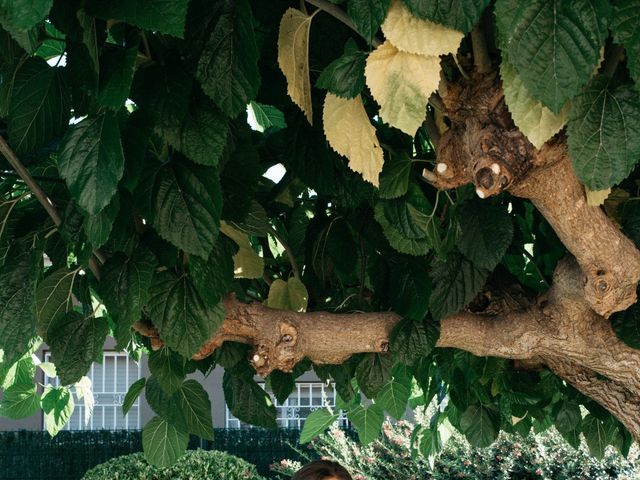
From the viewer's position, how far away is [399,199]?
5.00 ft

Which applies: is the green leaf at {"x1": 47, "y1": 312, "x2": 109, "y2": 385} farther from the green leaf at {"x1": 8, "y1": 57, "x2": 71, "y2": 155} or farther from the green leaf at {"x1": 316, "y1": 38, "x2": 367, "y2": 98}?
the green leaf at {"x1": 316, "y1": 38, "x2": 367, "y2": 98}

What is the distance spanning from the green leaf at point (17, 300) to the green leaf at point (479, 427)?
156cm

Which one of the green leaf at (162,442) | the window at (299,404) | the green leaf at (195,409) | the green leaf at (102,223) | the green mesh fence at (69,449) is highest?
the window at (299,404)

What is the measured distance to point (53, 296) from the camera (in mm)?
1597

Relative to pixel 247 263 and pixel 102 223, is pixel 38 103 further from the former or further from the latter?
pixel 247 263

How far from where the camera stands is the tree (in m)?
0.96

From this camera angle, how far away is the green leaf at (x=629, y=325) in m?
1.66

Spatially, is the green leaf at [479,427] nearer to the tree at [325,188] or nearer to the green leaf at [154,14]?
the tree at [325,188]

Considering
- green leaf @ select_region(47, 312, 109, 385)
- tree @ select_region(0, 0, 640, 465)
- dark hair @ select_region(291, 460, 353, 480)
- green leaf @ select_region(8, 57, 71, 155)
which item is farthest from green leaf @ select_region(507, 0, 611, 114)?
dark hair @ select_region(291, 460, 353, 480)

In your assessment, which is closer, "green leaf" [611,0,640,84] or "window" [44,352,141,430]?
"green leaf" [611,0,640,84]

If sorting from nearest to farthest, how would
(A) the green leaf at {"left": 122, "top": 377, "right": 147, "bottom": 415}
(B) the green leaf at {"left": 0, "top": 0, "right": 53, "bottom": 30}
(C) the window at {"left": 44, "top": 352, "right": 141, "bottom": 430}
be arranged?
(B) the green leaf at {"left": 0, "top": 0, "right": 53, "bottom": 30}
(A) the green leaf at {"left": 122, "top": 377, "right": 147, "bottom": 415}
(C) the window at {"left": 44, "top": 352, "right": 141, "bottom": 430}

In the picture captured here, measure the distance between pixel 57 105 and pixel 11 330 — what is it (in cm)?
32

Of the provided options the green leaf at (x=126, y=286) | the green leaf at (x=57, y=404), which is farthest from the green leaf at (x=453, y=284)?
the green leaf at (x=57, y=404)

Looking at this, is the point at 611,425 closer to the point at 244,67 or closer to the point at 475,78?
the point at 475,78
